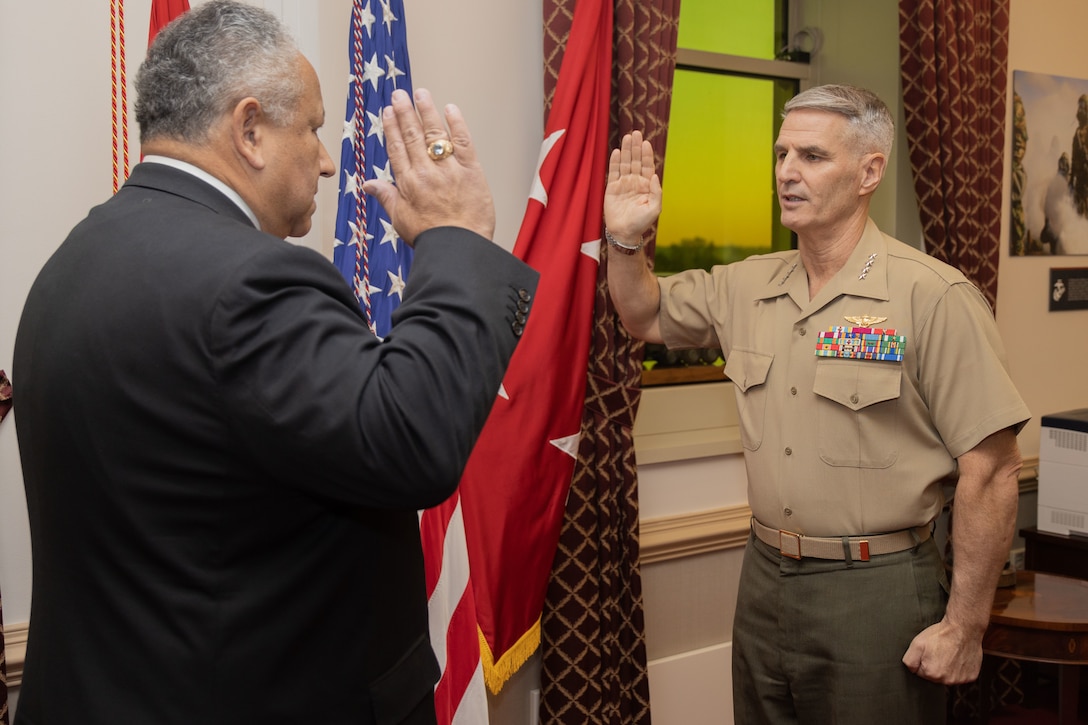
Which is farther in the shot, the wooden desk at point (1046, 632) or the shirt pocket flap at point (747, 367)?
the wooden desk at point (1046, 632)

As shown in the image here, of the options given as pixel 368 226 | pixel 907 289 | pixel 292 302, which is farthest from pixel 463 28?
pixel 292 302

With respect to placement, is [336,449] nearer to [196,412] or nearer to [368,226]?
[196,412]

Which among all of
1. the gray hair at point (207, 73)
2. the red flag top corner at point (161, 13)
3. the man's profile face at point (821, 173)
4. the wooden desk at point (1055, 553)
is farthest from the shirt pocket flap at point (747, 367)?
the wooden desk at point (1055, 553)

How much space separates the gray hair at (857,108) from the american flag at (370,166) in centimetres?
93

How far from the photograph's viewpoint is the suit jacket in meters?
0.96

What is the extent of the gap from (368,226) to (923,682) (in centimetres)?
155

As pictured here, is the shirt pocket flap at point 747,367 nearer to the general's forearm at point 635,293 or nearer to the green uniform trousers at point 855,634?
the general's forearm at point 635,293

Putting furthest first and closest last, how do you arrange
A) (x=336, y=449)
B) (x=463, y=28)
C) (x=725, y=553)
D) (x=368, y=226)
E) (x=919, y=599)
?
(x=725, y=553), (x=463, y=28), (x=368, y=226), (x=919, y=599), (x=336, y=449)

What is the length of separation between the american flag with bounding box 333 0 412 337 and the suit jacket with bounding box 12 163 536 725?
983mm

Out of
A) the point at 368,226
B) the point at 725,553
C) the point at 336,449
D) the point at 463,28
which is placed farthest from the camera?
the point at 725,553

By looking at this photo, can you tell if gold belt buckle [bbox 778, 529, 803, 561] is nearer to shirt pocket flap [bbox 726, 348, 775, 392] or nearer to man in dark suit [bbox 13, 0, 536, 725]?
shirt pocket flap [bbox 726, 348, 775, 392]

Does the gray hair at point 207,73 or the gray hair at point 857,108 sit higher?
the gray hair at point 857,108

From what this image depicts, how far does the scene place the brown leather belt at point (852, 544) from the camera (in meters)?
1.96

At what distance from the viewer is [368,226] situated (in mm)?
2146
